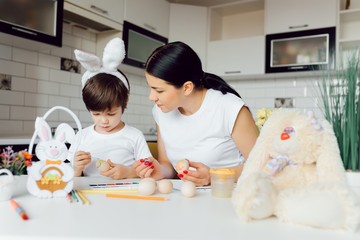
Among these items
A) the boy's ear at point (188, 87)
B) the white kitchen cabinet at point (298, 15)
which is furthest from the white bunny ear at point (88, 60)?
the white kitchen cabinet at point (298, 15)

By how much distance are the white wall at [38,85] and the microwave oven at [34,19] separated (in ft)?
1.19

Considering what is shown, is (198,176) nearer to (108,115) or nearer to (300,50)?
(108,115)

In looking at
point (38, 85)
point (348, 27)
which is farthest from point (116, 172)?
point (348, 27)

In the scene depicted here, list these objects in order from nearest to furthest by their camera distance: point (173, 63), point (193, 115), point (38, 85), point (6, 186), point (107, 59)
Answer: point (6, 186)
point (173, 63)
point (107, 59)
point (193, 115)
point (38, 85)

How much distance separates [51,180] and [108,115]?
0.58 m

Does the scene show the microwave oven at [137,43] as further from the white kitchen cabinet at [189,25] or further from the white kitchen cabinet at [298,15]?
the white kitchen cabinet at [298,15]

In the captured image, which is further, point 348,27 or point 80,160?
point 348,27

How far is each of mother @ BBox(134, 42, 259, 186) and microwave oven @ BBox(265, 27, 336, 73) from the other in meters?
1.86

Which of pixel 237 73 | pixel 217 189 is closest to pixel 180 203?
pixel 217 189

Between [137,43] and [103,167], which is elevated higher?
[137,43]

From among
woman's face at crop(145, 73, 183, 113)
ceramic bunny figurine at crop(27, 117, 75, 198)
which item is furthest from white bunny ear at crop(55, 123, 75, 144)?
woman's face at crop(145, 73, 183, 113)

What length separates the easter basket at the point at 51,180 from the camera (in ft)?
2.57

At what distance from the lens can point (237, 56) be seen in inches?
134

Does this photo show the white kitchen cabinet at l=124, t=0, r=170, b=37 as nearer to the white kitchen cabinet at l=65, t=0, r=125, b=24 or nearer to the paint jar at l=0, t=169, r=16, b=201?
the white kitchen cabinet at l=65, t=0, r=125, b=24
